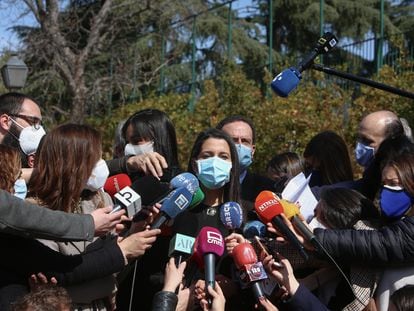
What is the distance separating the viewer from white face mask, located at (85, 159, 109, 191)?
12.6 ft

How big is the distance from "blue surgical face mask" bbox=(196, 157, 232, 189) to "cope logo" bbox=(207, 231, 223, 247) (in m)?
0.61

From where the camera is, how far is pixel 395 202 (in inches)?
148

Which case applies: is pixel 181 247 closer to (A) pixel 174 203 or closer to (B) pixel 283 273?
(A) pixel 174 203

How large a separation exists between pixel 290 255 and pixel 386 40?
9639mm

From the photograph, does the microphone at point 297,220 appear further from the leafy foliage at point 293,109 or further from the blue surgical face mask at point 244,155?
the leafy foliage at point 293,109

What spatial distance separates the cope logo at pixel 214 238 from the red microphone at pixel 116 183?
0.63 meters

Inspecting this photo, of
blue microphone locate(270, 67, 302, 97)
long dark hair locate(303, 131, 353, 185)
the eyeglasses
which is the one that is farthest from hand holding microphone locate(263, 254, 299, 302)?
the eyeglasses

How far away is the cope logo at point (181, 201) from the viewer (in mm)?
3645

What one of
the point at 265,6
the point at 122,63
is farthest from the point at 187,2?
the point at 265,6

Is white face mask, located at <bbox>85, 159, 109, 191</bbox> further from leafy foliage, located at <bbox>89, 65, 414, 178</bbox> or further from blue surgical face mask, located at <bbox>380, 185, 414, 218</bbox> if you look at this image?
leafy foliage, located at <bbox>89, 65, 414, 178</bbox>

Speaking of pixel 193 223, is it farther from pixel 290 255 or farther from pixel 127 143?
pixel 127 143

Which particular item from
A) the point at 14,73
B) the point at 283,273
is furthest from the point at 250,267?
the point at 14,73

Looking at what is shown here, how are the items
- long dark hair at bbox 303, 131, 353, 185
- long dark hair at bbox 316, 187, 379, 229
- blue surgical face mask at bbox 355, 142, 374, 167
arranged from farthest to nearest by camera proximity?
long dark hair at bbox 303, 131, 353, 185 < blue surgical face mask at bbox 355, 142, 374, 167 < long dark hair at bbox 316, 187, 379, 229

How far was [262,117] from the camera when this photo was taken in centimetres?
1157
